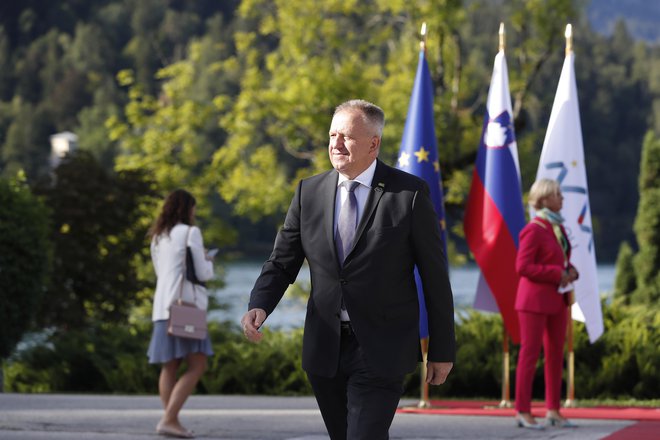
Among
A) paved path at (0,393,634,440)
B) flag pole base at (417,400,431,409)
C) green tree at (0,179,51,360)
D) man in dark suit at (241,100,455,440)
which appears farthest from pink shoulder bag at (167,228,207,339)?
green tree at (0,179,51,360)

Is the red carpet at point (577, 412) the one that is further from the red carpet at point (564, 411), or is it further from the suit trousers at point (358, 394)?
the suit trousers at point (358, 394)

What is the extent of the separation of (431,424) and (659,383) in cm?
389

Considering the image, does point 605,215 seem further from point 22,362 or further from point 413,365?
point 413,365

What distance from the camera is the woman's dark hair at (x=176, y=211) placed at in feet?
29.4

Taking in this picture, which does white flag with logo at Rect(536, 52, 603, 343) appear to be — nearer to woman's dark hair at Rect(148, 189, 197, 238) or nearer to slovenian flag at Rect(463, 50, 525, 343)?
slovenian flag at Rect(463, 50, 525, 343)

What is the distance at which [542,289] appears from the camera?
9.00 m

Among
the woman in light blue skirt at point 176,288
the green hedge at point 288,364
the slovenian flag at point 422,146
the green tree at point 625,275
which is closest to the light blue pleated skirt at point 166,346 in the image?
the woman in light blue skirt at point 176,288

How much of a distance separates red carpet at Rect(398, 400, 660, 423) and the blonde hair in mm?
1941

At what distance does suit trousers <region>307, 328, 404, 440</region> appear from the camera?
16.1 feet

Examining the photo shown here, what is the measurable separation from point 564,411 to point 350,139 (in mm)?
6260

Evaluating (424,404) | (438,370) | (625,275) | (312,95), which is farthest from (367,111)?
(625,275)

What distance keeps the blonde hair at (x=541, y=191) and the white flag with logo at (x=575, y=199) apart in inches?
93.0

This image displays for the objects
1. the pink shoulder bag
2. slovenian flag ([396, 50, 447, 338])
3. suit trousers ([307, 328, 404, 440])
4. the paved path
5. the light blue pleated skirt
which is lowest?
the paved path

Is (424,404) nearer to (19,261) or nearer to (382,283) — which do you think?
(19,261)
